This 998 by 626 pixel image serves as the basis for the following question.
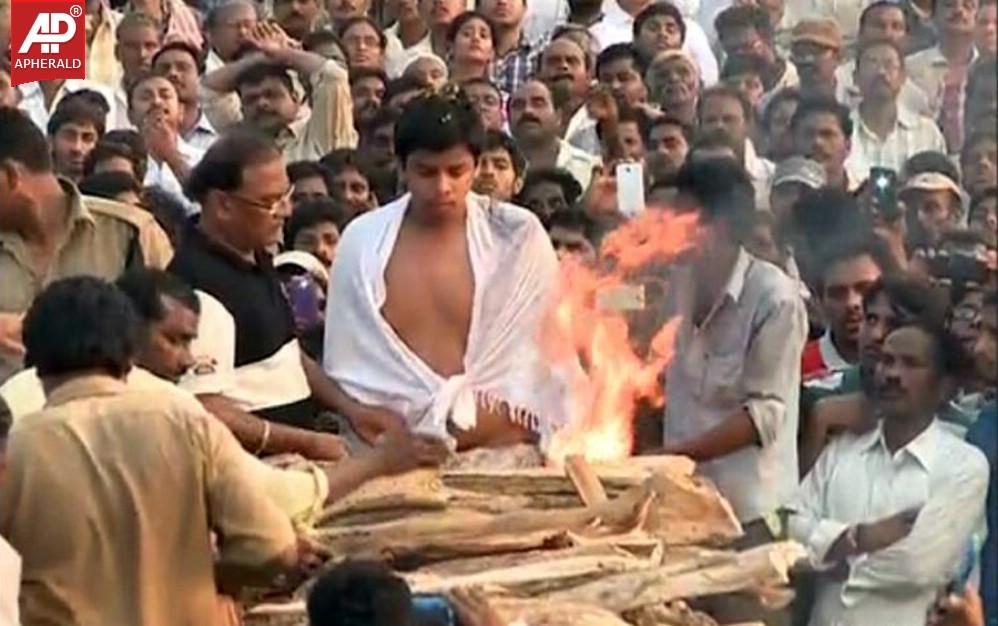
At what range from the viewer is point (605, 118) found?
39.1ft

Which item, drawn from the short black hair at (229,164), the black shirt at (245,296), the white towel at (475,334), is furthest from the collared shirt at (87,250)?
the white towel at (475,334)

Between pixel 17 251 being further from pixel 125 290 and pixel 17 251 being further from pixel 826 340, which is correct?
pixel 826 340

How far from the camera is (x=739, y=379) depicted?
877 cm

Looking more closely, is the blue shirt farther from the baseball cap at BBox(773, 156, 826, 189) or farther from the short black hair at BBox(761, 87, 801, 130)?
the short black hair at BBox(761, 87, 801, 130)

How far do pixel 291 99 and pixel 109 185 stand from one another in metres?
2.24

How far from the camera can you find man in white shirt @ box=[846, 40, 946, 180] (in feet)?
38.6

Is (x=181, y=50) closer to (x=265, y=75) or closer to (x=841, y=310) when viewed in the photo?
(x=265, y=75)

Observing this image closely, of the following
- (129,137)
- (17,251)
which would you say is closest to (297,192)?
(129,137)

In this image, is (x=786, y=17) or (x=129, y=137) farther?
(x=786, y=17)

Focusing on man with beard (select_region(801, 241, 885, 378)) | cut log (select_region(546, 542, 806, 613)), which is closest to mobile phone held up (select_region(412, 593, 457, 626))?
cut log (select_region(546, 542, 806, 613))

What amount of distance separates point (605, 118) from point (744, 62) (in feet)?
3.22

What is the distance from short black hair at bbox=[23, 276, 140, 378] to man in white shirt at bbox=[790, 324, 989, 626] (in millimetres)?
2522

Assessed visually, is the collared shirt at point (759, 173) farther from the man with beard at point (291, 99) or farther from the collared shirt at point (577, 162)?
the man with beard at point (291, 99)

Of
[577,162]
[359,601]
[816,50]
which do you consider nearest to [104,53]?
[577,162]
